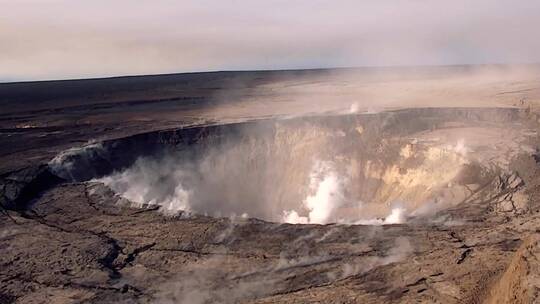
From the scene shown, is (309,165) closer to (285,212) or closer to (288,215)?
(285,212)

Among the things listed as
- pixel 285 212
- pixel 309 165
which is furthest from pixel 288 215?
pixel 309 165

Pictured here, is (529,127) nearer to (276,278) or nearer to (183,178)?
(183,178)

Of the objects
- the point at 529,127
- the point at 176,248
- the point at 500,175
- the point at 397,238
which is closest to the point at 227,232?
the point at 176,248

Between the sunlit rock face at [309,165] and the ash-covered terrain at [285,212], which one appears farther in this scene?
the sunlit rock face at [309,165]

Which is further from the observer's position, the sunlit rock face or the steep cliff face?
the sunlit rock face
